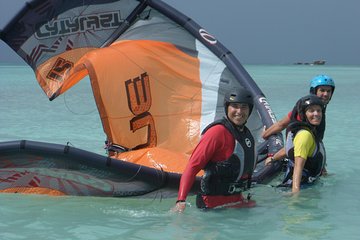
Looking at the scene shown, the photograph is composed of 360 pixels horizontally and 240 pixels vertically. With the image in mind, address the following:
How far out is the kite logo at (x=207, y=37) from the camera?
7125mm

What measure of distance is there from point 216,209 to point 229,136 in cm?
65

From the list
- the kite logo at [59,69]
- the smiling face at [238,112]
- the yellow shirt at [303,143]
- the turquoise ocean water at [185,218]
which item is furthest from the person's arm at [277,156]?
the kite logo at [59,69]

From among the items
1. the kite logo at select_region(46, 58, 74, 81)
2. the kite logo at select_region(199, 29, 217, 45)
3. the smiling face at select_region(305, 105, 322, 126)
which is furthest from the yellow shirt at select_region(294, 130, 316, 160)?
the kite logo at select_region(46, 58, 74, 81)

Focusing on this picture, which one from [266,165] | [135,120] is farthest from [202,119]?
[266,165]

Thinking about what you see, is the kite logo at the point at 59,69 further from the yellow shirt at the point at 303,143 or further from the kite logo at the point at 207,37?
the yellow shirt at the point at 303,143

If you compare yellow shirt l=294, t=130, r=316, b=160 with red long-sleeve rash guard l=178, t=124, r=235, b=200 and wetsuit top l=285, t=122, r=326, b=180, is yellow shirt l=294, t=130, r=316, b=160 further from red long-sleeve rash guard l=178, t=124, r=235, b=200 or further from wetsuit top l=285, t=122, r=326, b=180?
red long-sleeve rash guard l=178, t=124, r=235, b=200

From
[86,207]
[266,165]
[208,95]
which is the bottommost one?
[86,207]

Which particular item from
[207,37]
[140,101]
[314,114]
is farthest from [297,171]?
[207,37]

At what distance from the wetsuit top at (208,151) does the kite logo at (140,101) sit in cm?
261

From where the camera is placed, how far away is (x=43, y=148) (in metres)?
4.44

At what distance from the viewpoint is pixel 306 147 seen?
5035 millimetres

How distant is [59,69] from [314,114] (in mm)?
3382

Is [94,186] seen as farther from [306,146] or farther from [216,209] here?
[306,146]

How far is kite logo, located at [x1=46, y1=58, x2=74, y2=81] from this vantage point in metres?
6.95
